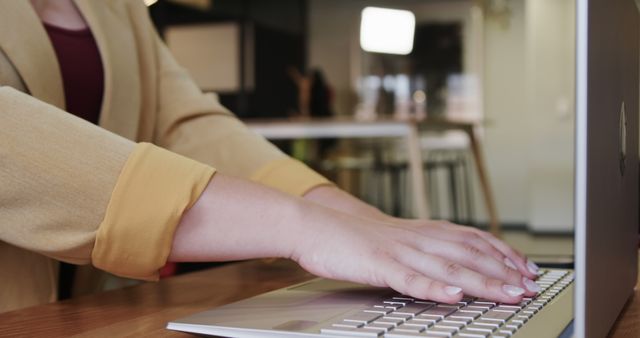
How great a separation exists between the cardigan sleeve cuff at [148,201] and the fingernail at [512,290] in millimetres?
194

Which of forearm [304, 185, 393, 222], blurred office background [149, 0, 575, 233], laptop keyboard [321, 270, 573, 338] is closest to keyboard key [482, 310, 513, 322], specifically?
laptop keyboard [321, 270, 573, 338]

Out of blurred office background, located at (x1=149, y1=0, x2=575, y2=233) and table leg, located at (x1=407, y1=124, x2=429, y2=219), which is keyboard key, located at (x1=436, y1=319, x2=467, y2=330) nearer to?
table leg, located at (x1=407, y1=124, x2=429, y2=219)

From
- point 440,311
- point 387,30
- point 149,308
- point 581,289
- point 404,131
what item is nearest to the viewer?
point 581,289

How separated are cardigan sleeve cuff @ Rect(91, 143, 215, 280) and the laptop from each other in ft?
0.21

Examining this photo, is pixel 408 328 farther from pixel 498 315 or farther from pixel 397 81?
pixel 397 81

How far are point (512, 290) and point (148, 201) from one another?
0.75ft

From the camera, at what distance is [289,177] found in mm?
792

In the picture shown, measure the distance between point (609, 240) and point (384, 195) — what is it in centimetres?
787

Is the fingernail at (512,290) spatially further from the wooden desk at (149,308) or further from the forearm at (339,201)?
the forearm at (339,201)

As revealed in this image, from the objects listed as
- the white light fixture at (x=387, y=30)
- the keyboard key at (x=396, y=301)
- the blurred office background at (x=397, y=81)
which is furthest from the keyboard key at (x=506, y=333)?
the white light fixture at (x=387, y=30)

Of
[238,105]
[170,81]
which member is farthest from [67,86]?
[238,105]

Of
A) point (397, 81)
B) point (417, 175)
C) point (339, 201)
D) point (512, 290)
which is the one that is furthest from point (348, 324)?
point (397, 81)

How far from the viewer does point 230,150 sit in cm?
85

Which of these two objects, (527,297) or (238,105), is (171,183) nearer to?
(527,297)
